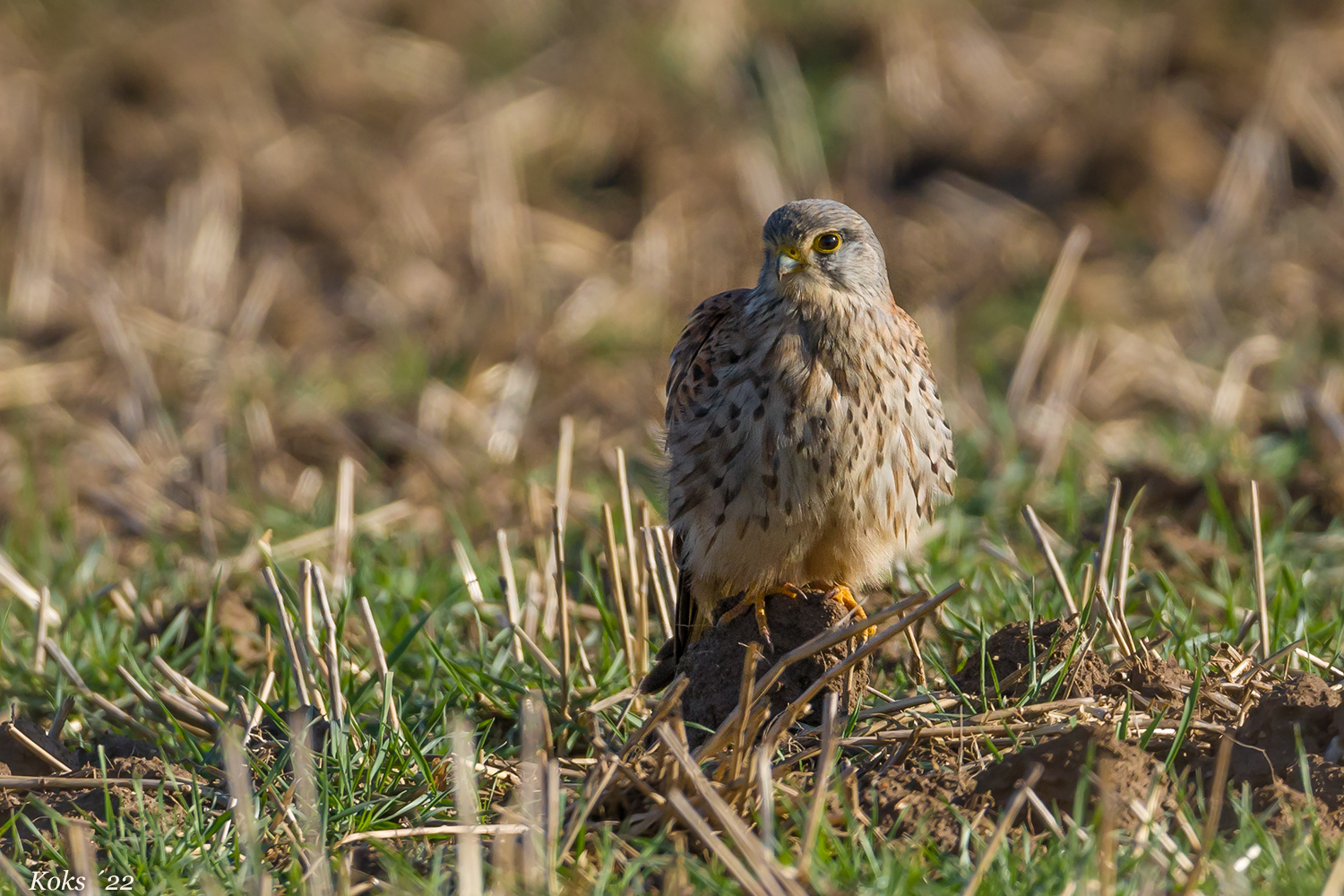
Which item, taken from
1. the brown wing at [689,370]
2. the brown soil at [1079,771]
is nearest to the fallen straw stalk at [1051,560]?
the brown soil at [1079,771]

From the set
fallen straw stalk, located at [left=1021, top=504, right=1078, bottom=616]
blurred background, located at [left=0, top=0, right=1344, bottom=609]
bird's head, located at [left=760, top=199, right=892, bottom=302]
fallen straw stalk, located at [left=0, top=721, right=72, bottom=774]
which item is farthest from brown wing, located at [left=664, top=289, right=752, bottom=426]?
fallen straw stalk, located at [left=0, top=721, right=72, bottom=774]

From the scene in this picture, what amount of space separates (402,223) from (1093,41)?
565 cm

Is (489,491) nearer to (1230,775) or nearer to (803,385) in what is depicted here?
(803,385)

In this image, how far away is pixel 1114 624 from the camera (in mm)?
3936

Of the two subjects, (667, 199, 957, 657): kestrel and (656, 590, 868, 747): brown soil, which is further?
(667, 199, 957, 657): kestrel

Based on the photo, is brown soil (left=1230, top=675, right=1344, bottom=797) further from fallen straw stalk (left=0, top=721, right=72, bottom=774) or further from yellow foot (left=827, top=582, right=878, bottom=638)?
fallen straw stalk (left=0, top=721, right=72, bottom=774)

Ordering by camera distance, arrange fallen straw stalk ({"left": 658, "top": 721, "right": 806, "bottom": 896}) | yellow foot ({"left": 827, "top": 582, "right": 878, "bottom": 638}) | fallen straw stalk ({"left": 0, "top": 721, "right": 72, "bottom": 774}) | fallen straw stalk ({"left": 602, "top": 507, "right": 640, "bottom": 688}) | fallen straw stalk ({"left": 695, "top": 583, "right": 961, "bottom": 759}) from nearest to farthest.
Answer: fallen straw stalk ({"left": 658, "top": 721, "right": 806, "bottom": 896}) < fallen straw stalk ({"left": 695, "top": 583, "right": 961, "bottom": 759}) < fallen straw stalk ({"left": 0, "top": 721, "right": 72, "bottom": 774}) < yellow foot ({"left": 827, "top": 582, "right": 878, "bottom": 638}) < fallen straw stalk ({"left": 602, "top": 507, "right": 640, "bottom": 688})

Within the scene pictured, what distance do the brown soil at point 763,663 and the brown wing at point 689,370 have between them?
176 mm

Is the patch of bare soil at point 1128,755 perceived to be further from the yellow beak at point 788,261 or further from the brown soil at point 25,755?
the brown soil at point 25,755

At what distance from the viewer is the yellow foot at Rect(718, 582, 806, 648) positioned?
13.7ft

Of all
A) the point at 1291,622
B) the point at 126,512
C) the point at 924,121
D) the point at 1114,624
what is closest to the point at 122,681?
the point at 126,512

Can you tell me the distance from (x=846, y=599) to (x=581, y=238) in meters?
6.06

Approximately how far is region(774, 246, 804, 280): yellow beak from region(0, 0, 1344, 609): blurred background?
0.85m

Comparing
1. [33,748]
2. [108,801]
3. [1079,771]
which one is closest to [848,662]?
[1079,771]
